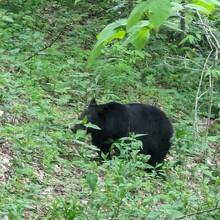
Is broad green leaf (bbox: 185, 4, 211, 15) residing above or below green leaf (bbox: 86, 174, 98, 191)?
above

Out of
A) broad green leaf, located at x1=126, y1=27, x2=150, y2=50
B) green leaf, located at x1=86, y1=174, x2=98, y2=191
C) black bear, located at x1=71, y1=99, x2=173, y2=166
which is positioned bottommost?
black bear, located at x1=71, y1=99, x2=173, y2=166

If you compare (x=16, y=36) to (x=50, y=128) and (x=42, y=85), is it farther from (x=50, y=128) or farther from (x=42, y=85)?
(x=50, y=128)

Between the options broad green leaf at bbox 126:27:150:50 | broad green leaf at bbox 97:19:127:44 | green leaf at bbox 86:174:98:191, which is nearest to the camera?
broad green leaf at bbox 97:19:127:44

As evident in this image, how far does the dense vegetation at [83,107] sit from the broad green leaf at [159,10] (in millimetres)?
385

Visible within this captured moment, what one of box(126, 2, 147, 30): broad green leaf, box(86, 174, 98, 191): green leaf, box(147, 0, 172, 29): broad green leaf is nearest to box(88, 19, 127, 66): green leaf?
box(126, 2, 147, 30): broad green leaf

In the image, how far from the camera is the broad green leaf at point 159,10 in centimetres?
153

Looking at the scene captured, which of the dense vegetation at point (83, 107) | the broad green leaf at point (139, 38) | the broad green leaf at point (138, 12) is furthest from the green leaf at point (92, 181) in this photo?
the broad green leaf at point (138, 12)

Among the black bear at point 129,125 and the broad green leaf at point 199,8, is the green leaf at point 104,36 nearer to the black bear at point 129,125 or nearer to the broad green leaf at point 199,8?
the broad green leaf at point 199,8

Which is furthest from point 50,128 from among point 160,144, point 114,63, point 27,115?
point 114,63

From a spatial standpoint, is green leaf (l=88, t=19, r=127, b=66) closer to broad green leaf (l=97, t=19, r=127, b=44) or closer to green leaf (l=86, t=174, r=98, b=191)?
broad green leaf (l=97, t=19, r=127, b=44)

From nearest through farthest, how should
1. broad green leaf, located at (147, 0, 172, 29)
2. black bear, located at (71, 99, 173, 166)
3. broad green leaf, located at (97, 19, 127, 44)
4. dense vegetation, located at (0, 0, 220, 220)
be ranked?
broad green leaf, located at (147, 0, 172, 29), broad green leaf, located at (97, 19, 127, 44), dense vegetation, located at (0, 0, 220, 220), black bear, located at (71, 99, 173, 166)

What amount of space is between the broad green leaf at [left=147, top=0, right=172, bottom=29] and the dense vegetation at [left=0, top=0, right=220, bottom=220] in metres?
0.39

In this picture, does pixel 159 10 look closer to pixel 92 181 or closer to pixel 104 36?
pixel 104 36

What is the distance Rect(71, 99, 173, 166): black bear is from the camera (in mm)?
8102
